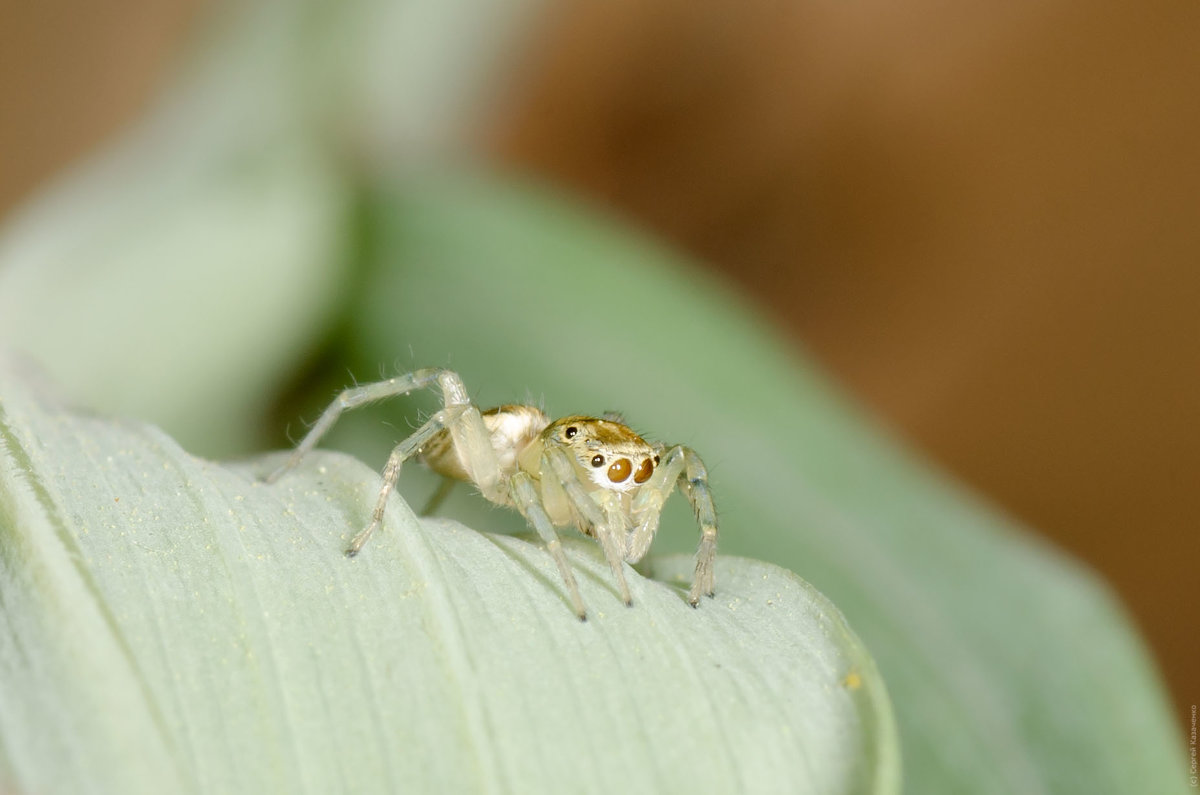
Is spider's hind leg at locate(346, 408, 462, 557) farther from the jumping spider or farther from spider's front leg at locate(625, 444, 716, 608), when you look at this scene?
spider's front leg at locate(625, 444, 716, 608)

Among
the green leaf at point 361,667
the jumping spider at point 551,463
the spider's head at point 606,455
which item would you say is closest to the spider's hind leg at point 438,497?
the jumping spider at point 551,463

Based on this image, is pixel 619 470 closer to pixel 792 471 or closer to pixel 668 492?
pixel 668 492

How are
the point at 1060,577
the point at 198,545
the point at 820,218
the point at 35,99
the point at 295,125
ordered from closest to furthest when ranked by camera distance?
the point at 198,545
the point at 1060,577
the point at 295,125
the point at 35,99
the point at 820,218

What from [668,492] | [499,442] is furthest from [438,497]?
[668,492]

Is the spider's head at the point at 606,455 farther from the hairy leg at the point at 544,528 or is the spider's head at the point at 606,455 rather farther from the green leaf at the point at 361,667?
the green leaf at the point at 361,667

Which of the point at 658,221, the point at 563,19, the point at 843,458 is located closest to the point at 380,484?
the point at 843,458

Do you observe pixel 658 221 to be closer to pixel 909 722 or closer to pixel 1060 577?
pixel 1060 577
